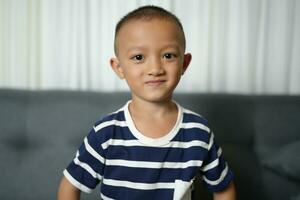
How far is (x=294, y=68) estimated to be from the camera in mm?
1639

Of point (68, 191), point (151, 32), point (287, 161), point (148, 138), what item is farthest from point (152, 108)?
point (287, 161)

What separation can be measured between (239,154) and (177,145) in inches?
18.1

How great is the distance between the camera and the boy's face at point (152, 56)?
932 millimetres

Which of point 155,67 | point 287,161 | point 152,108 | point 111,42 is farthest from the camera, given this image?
point 111,42

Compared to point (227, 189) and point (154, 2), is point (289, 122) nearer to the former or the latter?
point (227, 189)

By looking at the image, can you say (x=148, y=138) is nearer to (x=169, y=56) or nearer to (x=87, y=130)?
(x=169, y=56)

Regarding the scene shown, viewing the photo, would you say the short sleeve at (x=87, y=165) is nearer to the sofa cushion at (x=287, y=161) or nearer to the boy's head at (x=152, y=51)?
the boy's head at (x=152, y=51)

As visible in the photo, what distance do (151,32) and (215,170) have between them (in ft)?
1.39

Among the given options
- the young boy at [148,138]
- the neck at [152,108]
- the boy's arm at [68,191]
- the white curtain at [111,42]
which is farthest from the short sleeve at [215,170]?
the white curtain at [111,42]

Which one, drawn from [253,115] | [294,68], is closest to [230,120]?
[253,115]

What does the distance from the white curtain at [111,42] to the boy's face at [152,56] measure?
2.04ft

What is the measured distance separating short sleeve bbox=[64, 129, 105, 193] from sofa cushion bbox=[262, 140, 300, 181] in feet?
2.17

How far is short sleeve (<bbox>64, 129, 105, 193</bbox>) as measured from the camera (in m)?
1.00

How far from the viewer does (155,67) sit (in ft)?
3.03
